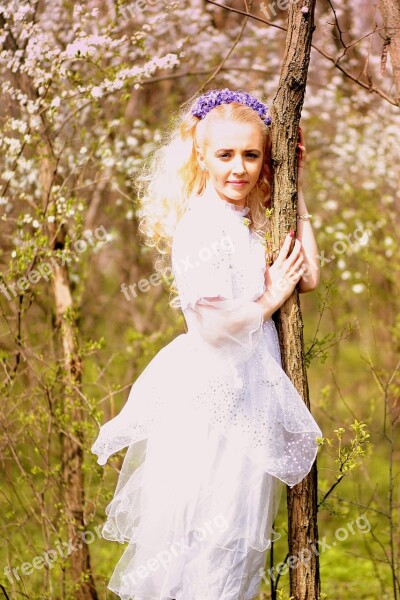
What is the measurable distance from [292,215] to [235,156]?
249 millimetres

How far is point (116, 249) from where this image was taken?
243 inches

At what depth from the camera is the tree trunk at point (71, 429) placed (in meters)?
3.38

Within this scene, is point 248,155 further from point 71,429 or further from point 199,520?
point 71,429

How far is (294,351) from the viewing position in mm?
2406

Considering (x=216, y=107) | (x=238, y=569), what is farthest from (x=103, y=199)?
(x=238, y=569)

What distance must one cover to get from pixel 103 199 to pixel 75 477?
108 inches

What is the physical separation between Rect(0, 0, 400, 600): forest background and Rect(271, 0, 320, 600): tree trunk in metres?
0.15

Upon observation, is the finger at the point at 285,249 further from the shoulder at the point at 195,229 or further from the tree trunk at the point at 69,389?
the tree trunk at the point at 69,389

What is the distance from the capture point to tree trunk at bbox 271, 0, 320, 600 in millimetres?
2404

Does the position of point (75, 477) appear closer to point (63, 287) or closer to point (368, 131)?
point (63, 287)

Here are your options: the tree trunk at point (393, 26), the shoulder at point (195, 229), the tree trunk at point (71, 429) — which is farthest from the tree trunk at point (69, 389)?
the tree trunk at point (393, 26)

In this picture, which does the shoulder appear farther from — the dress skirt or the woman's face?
the dress skirt

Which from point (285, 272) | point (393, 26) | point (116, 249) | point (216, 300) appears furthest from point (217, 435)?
point (116, 249)

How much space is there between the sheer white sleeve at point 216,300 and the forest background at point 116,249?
0.49 metres
